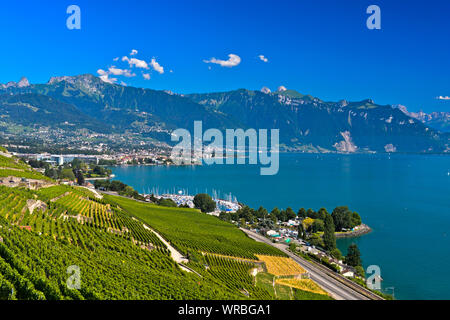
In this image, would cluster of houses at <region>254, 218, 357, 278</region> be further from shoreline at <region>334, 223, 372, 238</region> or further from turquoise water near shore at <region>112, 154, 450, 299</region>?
shoreline at <region>334, 223, 372, 238</region>

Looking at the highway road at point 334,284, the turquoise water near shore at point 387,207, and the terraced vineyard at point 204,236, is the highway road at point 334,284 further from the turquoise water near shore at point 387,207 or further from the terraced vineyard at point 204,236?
the turquoise water near shore at point 387,207

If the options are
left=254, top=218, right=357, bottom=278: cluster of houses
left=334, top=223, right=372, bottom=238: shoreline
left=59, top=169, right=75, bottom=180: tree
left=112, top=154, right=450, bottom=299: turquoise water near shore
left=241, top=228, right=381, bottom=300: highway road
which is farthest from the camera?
left=59, top=169, right=75, bottom=180: tree

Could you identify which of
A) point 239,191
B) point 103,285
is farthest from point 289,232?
point 239,191

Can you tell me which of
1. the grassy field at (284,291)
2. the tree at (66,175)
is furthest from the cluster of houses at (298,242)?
the tree at (66,175)

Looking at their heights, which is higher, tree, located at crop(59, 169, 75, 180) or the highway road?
tree, located at crop(59, 169, 75, 180)

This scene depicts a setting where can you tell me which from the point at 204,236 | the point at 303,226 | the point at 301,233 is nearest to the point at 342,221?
the point at 303,226

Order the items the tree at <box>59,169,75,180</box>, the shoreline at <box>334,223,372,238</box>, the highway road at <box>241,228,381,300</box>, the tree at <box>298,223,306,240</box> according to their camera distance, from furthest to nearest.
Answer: the tree at <box>59,169,75,180</box> → the shoreline at <box>334,223,372,238</box> → the tree at <box>298,223,306,240</box> → the highway road at <box>241,228,381,300</box>

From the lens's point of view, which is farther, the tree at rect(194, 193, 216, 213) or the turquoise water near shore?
the tree at rect(194, 193, 216, 213)

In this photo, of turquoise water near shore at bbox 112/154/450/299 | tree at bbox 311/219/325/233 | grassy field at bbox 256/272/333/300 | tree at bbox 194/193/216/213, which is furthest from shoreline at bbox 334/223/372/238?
grassy field at bbox 256/272/333/300

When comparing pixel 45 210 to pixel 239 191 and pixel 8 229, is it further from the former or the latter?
pixel 239 191

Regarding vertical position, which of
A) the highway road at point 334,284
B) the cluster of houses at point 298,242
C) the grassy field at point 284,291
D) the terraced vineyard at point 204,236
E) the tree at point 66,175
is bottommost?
the cluster of houses at point 298,242
